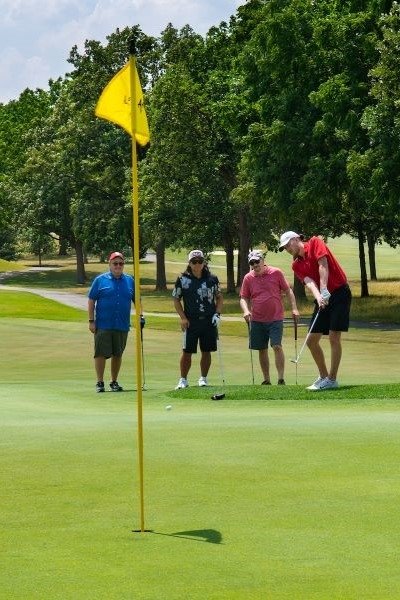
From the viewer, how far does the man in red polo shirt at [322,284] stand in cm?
1673

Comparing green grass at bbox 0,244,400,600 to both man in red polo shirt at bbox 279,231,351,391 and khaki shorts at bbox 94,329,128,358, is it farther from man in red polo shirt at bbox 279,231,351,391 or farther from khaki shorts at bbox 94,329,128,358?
khaki shorts at bbox 94,329,128,358

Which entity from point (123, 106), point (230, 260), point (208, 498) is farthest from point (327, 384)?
point (230, 260)

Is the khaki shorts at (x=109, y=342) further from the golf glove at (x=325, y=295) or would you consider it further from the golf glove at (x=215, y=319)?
the golf glove at (x=325, y=295)

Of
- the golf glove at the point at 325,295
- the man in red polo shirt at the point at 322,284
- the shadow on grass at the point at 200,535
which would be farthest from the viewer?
the man in red polo shirt at the point at 322,284

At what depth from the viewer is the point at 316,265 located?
17.0 m

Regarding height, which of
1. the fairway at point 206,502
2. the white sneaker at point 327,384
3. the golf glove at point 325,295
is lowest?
the white sneaker at point 327,384

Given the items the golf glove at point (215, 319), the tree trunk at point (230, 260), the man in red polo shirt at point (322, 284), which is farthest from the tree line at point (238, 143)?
the golf glove at point (215, 319)

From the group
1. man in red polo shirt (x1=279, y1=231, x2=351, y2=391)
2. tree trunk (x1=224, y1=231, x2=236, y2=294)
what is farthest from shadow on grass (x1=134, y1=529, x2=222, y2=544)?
tree trunk (x1=224, y1=231, x2=236, y2=294)

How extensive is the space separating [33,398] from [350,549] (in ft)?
38.4

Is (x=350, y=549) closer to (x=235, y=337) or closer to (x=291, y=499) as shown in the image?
(x=291, y=499)

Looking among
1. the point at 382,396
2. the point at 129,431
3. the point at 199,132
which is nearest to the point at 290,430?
the point at 129,431

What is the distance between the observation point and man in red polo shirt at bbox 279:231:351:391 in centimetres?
1673

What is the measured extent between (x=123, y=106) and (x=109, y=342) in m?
12.1

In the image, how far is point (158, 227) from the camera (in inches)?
2908
